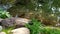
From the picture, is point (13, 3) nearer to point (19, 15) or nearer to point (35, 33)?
point (19, 15)

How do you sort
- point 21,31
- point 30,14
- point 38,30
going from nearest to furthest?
point 21,31, point 38,30, point 30,14

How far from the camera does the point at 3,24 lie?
17.0 feet

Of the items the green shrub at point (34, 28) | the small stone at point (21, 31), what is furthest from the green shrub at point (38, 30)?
the small stone at point (21, 31)

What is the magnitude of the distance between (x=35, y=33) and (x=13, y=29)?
617 millimetres

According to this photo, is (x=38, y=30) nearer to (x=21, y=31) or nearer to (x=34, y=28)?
(x=34, y=28)

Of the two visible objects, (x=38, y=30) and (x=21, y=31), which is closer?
(x=21, y=31)

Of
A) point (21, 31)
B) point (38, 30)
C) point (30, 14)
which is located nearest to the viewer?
point (21, 31)

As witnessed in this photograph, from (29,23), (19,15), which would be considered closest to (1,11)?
(19,15)

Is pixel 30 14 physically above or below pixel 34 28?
above

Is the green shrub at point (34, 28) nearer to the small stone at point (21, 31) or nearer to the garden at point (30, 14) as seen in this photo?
the garden at point (30, 14)

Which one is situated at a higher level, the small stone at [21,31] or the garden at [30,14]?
the garden at [30,14]

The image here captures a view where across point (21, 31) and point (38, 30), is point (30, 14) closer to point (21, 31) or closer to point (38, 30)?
point (38, 30)

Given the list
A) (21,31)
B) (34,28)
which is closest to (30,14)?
(34,28)

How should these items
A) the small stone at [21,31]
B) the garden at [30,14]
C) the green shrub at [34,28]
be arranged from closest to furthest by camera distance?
the small stone at [21,31] < the green shrub at [34,28] < the garden at [30,14]
